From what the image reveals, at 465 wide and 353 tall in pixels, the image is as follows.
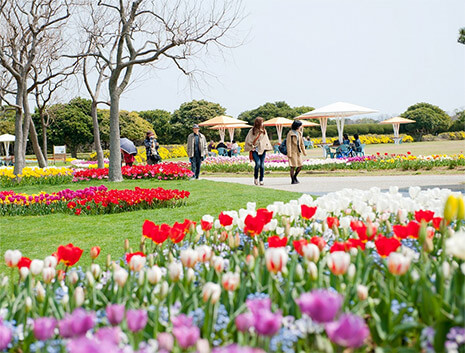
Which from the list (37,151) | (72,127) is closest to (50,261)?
(37,151)

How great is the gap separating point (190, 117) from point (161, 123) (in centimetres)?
484

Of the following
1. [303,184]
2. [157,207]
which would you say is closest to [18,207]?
[157,207]

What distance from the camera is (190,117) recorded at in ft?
189

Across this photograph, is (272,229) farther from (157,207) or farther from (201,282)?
(157,207)

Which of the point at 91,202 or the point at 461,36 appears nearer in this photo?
the point at 91,202

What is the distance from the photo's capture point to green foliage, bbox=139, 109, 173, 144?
59.5 metres

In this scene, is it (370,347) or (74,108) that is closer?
(370,347)

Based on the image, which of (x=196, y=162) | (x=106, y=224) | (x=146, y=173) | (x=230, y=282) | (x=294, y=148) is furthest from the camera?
(x=146, y=173)

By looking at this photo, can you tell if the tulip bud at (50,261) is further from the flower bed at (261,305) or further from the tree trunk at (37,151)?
the tree trunk at (37,151)

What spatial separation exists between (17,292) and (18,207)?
7.17 metres

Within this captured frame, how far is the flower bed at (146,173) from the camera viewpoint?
48.6ft

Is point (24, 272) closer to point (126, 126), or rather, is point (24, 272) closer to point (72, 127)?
point (72, 127)

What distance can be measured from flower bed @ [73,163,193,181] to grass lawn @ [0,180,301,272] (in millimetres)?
3576

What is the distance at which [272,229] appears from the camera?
3.60 metres
